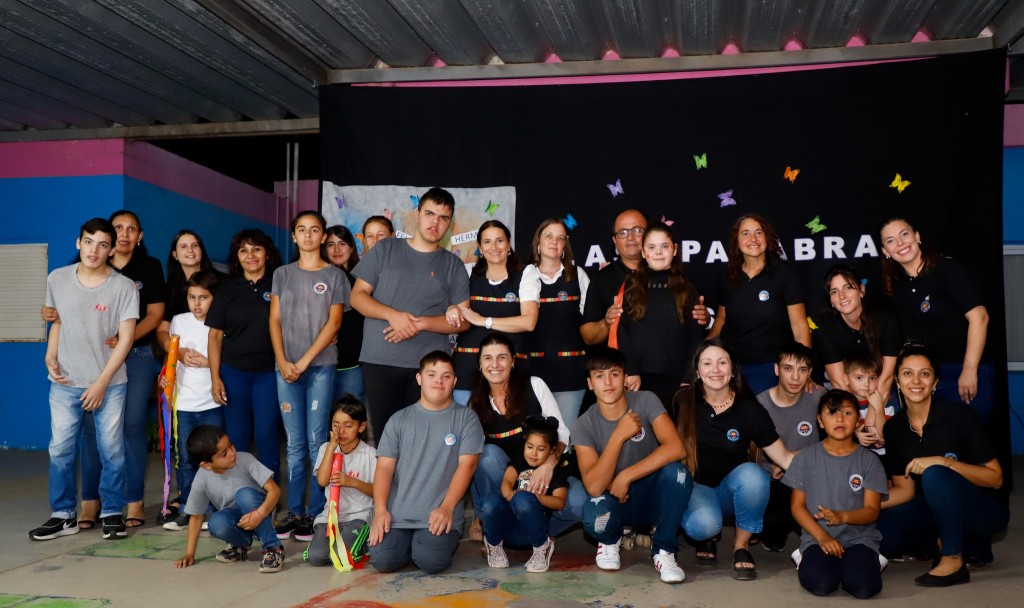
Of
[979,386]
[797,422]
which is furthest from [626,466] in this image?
[979,386]

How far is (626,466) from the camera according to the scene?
11.5 ft

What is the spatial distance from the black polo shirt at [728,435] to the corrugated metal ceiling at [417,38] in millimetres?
2122

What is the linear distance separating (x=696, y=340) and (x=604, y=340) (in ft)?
1.36

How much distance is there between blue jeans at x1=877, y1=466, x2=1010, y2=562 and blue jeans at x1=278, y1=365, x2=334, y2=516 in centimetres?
235

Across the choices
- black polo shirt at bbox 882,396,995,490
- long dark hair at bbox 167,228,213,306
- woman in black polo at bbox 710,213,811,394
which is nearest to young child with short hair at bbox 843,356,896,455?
woman in black polo at bbox 710,213,811,394

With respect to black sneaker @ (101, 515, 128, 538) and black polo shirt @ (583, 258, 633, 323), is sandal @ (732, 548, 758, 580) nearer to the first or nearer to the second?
black polo shirt @ (583, 258, 633, 323)

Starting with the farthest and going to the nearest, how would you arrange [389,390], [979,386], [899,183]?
[899,183]
[979,386]
[389,390]

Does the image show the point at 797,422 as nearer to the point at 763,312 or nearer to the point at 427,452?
the point at 763,312

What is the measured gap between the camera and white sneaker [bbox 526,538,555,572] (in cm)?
336

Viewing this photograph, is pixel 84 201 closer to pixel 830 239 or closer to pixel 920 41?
pixel 830 239

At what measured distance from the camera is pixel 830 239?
5000 millimetres

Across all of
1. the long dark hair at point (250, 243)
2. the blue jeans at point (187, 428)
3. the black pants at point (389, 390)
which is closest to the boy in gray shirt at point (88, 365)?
the blue jeans at point (187, 428)

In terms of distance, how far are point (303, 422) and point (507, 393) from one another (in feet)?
3.41

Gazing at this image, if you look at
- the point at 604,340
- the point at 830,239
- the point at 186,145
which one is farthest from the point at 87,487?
the point at 186,145
